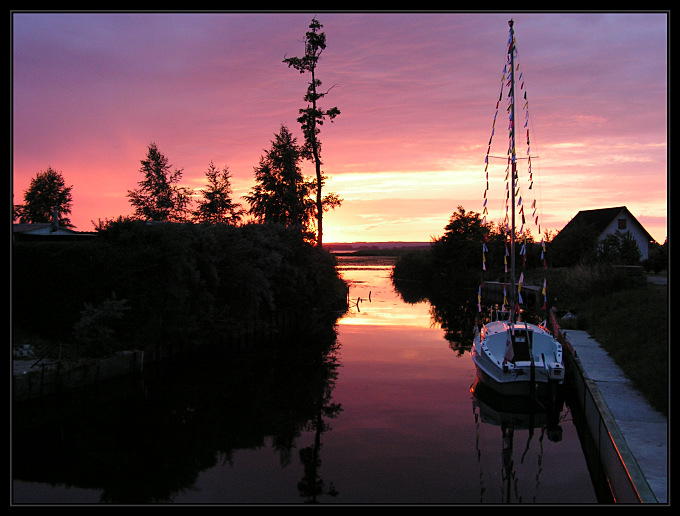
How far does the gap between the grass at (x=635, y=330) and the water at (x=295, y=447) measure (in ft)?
8.05

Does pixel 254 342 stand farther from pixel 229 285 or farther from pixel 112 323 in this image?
pixel 112 323

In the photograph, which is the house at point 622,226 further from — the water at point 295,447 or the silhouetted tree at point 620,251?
the water at point 295,447

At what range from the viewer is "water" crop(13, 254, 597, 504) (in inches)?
479

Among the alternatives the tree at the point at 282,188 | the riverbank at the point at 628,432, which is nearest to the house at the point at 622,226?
the tree at the point at 282,188

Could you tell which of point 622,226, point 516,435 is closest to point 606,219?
point 622,226

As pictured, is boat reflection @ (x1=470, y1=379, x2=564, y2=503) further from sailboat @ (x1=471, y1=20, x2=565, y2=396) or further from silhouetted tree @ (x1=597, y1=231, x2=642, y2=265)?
silhouetted tree @ (x1=597, y1=231, x2=642, y2=265)

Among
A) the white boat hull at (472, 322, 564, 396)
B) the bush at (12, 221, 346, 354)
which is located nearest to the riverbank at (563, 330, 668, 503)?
the white boat hull at (472, 322, 564, 396)

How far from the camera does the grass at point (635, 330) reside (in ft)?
49.0

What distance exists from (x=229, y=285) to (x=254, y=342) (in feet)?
→ 13.5

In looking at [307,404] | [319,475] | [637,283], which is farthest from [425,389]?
[637,283]

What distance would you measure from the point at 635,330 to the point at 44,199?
8249 centimetres

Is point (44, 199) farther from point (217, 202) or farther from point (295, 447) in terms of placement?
point (295, 447)

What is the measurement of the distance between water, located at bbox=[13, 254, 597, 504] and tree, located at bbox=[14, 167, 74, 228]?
232ft

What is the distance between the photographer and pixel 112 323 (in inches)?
859
